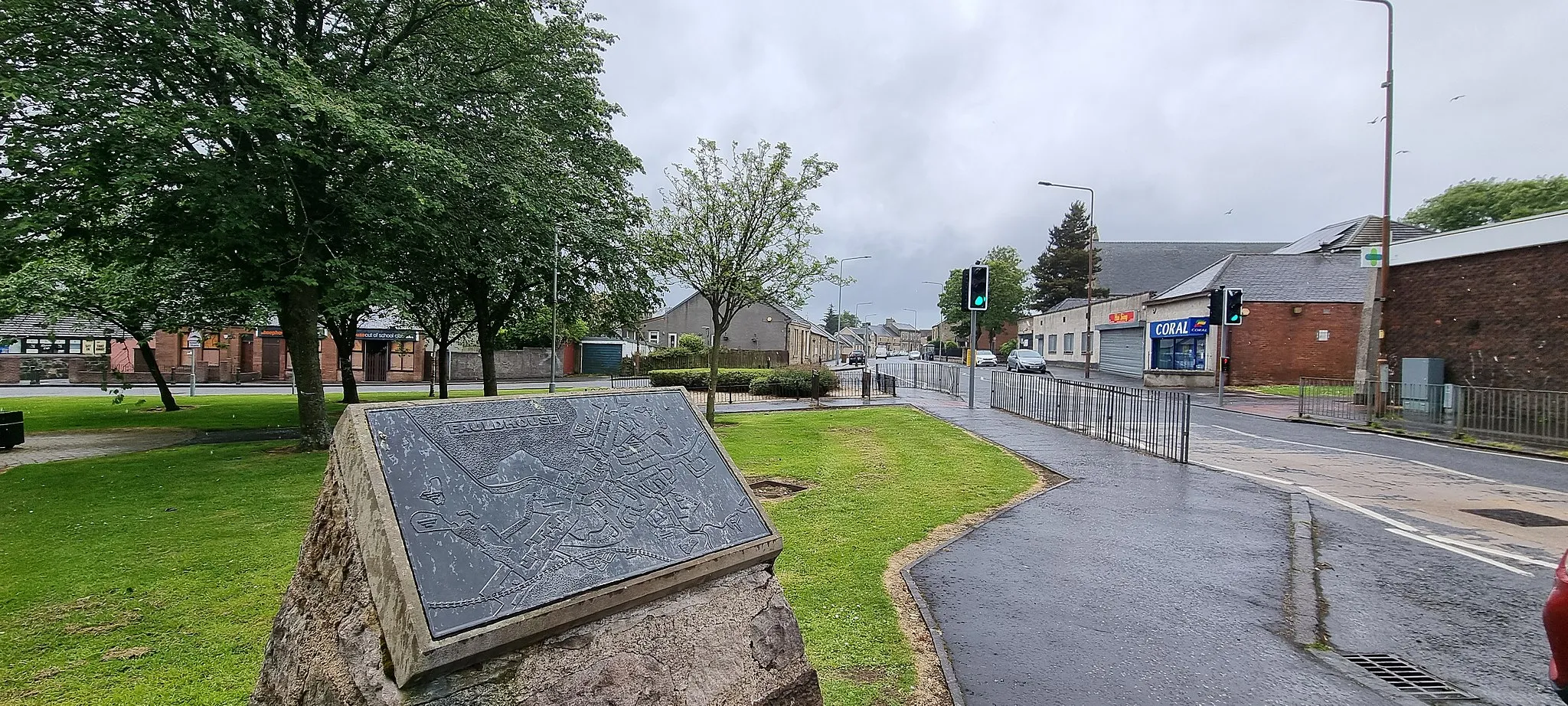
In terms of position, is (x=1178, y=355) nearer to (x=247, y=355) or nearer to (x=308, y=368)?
(x=308, y=368)

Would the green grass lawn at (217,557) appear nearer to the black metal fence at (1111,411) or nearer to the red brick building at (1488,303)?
the black metal fence at (1111,411)

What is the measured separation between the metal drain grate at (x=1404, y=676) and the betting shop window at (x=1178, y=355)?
106ft

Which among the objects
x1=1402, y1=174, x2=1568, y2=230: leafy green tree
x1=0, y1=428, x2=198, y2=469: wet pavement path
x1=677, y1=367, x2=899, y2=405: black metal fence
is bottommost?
x1=0, y1=428, x2=198, y2=469: wet pavement path

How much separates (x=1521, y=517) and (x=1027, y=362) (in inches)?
1256

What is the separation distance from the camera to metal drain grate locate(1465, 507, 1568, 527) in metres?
7.96

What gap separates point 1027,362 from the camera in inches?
1566

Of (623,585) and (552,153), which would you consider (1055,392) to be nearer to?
Result: (552,153)

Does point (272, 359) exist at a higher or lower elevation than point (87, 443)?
higher

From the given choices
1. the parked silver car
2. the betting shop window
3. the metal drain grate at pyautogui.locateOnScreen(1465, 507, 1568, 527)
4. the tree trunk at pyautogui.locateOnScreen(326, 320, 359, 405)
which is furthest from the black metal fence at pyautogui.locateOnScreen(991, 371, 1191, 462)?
the tree trunk at pyautogui.locateOnScreen(326, 320, 359, 405)

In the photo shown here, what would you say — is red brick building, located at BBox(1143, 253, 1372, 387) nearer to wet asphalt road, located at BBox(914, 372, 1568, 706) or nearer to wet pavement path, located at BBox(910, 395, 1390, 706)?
wet pavement path, located at BBox(910, 395, 1390, 706)

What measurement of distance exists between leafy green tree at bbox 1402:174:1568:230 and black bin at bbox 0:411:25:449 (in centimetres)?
6015

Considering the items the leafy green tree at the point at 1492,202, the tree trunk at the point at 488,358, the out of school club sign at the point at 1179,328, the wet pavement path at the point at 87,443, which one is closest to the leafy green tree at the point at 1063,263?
the leafy green tree at the point at 1492,202

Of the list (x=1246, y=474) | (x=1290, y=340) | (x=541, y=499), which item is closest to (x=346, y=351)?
(x=541, y=499)

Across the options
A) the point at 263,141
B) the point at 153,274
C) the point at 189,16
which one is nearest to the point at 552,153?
the point at 263,141
